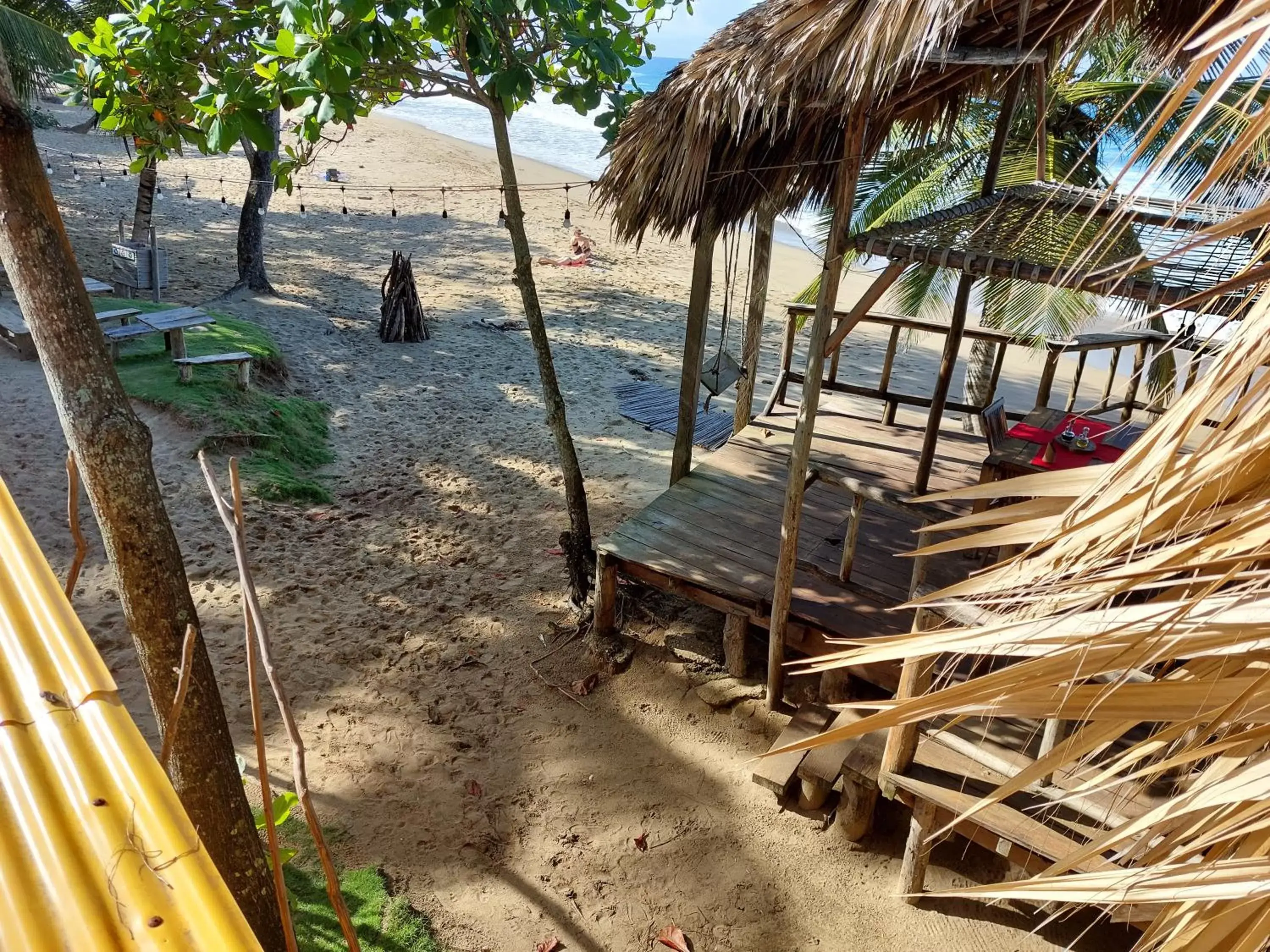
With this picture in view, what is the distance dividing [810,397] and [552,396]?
81.8 inches

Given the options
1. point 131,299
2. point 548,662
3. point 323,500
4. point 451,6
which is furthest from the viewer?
point 131,299

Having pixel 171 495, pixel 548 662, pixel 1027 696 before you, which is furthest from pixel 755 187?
pixel 171 495

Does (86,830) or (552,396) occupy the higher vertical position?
(86,830)

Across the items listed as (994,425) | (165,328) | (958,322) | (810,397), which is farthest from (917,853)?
(165,328)

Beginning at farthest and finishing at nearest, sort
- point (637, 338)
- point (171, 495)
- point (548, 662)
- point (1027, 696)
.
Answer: point (637, 338), point (171, 495), point (548, 662), point (1027, 696)

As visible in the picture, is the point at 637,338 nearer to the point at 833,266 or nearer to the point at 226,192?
the point at 833,266

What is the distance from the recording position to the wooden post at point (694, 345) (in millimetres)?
5312

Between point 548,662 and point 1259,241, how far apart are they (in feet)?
16.0

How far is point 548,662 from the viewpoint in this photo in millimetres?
5512

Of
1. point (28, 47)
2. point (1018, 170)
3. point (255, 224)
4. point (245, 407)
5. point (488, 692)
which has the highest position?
point (28, 47)

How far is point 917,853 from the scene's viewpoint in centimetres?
395

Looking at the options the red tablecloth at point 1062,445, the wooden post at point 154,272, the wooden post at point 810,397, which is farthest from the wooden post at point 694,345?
the wooden post at point 154,272

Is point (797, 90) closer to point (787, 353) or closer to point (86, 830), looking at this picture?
point (787, 353)

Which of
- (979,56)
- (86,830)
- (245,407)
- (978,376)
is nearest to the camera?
(86,830)
